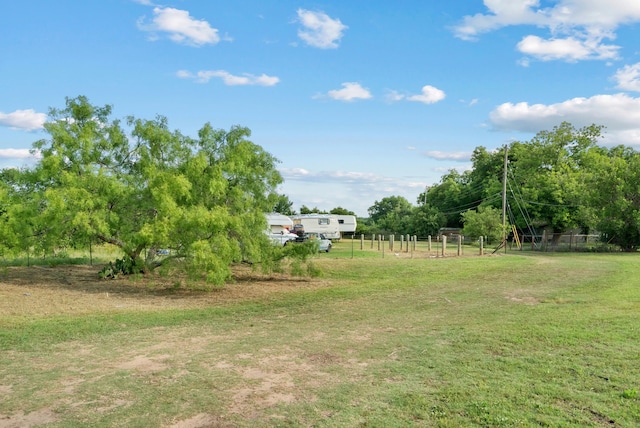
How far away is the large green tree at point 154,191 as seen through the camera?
43.5ft

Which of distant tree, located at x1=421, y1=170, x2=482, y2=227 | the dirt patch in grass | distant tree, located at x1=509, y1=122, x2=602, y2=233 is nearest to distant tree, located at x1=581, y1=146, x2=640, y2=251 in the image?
distant tree, located at x1=509, y1=122, x2=602, y2=233

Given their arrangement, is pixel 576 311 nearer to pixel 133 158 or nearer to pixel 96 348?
pixel 96 348

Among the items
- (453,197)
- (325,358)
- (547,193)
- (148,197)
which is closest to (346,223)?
(453,197)

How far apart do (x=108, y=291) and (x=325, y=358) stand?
9.86 meters

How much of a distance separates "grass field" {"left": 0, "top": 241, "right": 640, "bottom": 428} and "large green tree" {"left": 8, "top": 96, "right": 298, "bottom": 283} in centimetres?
159

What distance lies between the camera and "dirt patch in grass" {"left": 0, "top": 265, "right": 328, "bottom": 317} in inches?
471

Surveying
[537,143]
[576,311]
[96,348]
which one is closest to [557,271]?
[576,311]

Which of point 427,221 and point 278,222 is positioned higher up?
point 427,221

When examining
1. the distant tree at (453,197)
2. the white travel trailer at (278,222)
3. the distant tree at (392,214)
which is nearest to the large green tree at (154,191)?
the white travel trailer at (278,222)

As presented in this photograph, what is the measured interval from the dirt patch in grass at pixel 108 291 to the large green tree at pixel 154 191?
2.60 feet

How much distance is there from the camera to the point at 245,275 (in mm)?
18359

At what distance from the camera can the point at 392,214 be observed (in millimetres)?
67812

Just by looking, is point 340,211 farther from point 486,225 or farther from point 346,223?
point 486,225

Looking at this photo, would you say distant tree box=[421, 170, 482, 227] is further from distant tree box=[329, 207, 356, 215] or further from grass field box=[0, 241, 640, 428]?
grass field box=[0, 241, 640, 428]
